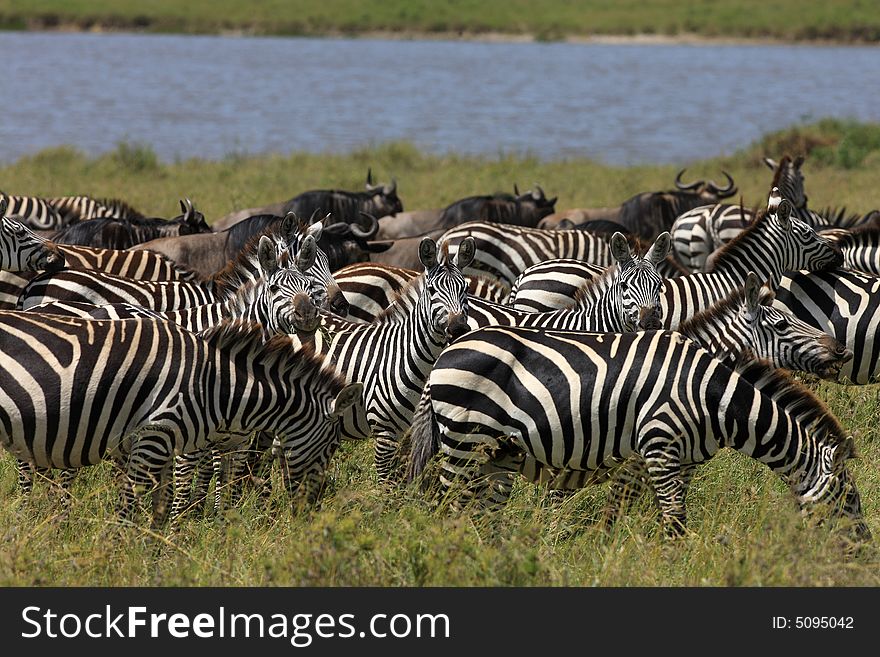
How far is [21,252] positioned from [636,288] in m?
4.08

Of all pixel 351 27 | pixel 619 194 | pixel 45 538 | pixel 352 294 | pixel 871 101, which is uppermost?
pixel 351 27

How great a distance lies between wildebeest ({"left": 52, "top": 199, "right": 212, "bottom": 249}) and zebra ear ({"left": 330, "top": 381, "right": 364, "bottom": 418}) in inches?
211

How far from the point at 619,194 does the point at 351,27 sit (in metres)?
53.7

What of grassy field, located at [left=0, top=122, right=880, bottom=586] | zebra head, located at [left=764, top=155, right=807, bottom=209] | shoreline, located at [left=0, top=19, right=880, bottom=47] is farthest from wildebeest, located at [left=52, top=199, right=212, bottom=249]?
shoreline, located at [left=0, top=19, right=880, bottom=47]

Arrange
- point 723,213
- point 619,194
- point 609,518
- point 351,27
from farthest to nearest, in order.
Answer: point 351,27 → point 619,194 → point 723,213 → point 609,518

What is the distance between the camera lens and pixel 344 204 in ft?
45.3

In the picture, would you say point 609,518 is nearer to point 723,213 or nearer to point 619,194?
point 723,213

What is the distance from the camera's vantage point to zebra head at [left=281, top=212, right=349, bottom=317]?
6.91 m

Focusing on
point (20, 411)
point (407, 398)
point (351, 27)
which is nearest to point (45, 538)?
point (20, 411)

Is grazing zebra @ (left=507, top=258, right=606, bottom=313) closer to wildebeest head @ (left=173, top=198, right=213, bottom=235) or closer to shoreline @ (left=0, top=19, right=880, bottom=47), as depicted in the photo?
wildebeest head @ (left=173, top=198, right=213, bottom=235)

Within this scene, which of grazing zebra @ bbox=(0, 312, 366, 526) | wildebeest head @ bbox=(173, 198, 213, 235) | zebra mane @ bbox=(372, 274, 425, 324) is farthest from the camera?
wildebeest head @ bbox=(173, 198, 213, 235)

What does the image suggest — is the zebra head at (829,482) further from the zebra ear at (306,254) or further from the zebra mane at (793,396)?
the zebra ear at (306,254)

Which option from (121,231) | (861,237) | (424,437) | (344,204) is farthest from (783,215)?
(344,204)

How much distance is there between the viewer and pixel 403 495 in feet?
18.5
